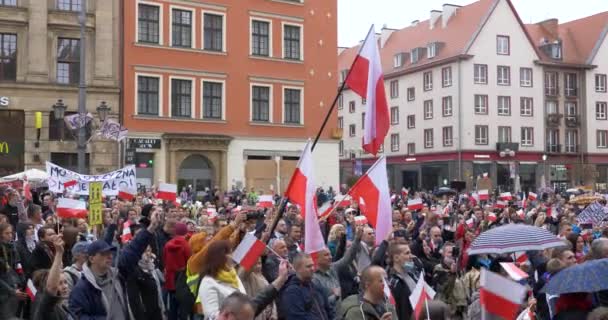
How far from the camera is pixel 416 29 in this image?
67.1 meters

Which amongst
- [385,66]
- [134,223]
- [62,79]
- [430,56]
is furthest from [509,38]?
[134,223]

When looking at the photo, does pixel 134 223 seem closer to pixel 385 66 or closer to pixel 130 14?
pixel 130 14

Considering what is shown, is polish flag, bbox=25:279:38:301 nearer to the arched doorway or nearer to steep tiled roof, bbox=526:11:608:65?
the arched doorway

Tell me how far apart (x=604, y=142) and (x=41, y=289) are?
208 feet

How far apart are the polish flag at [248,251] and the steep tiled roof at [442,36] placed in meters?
52.6

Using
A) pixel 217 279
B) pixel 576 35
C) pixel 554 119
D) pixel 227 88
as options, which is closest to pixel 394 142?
pixel 554 119

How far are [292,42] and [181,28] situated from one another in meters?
6.27

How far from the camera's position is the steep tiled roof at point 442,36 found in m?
59.2

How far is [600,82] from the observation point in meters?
64.2

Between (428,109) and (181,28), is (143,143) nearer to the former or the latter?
(181,28)

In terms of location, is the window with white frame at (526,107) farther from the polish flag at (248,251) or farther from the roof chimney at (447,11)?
the polish flag at (248,251)

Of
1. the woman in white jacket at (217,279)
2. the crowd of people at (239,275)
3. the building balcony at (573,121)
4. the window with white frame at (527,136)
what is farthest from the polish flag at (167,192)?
the building balcony at (573,121)

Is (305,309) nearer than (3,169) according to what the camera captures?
Yes

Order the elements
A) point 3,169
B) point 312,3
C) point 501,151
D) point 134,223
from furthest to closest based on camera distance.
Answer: point 501,151, point 312,3, point 3,169, point 134,223
